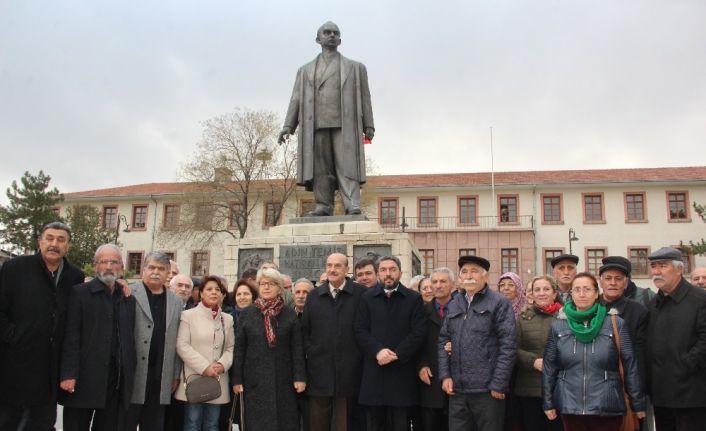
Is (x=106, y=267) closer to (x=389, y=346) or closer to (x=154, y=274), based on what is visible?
(x=154, y=274)

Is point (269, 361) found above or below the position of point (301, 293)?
below

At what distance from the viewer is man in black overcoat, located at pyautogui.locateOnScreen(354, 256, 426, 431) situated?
4758 mm

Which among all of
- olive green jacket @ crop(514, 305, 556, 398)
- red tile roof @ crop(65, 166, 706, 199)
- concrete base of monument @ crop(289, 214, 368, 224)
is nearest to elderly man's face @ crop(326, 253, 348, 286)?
olive green jacket @ crop(514, 305, 556, 398)

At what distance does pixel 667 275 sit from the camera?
4535 mm

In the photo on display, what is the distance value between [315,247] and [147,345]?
3.12m

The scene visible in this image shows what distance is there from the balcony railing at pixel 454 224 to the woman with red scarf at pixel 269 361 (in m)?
32.9

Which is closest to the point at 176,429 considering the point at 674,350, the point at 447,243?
the point at 674,350

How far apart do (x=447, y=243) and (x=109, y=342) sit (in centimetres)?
3360

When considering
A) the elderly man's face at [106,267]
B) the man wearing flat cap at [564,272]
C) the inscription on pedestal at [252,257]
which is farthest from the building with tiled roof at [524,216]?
the elderly man's face at [106,267]

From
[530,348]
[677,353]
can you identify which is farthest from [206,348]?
[677,353]

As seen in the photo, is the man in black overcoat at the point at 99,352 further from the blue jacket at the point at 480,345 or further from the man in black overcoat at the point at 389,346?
the blue jacket at the point at 480,345

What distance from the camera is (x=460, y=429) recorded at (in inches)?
176

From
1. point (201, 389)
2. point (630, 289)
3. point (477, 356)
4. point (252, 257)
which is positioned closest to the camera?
point (477, 356)

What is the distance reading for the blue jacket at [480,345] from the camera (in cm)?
439
